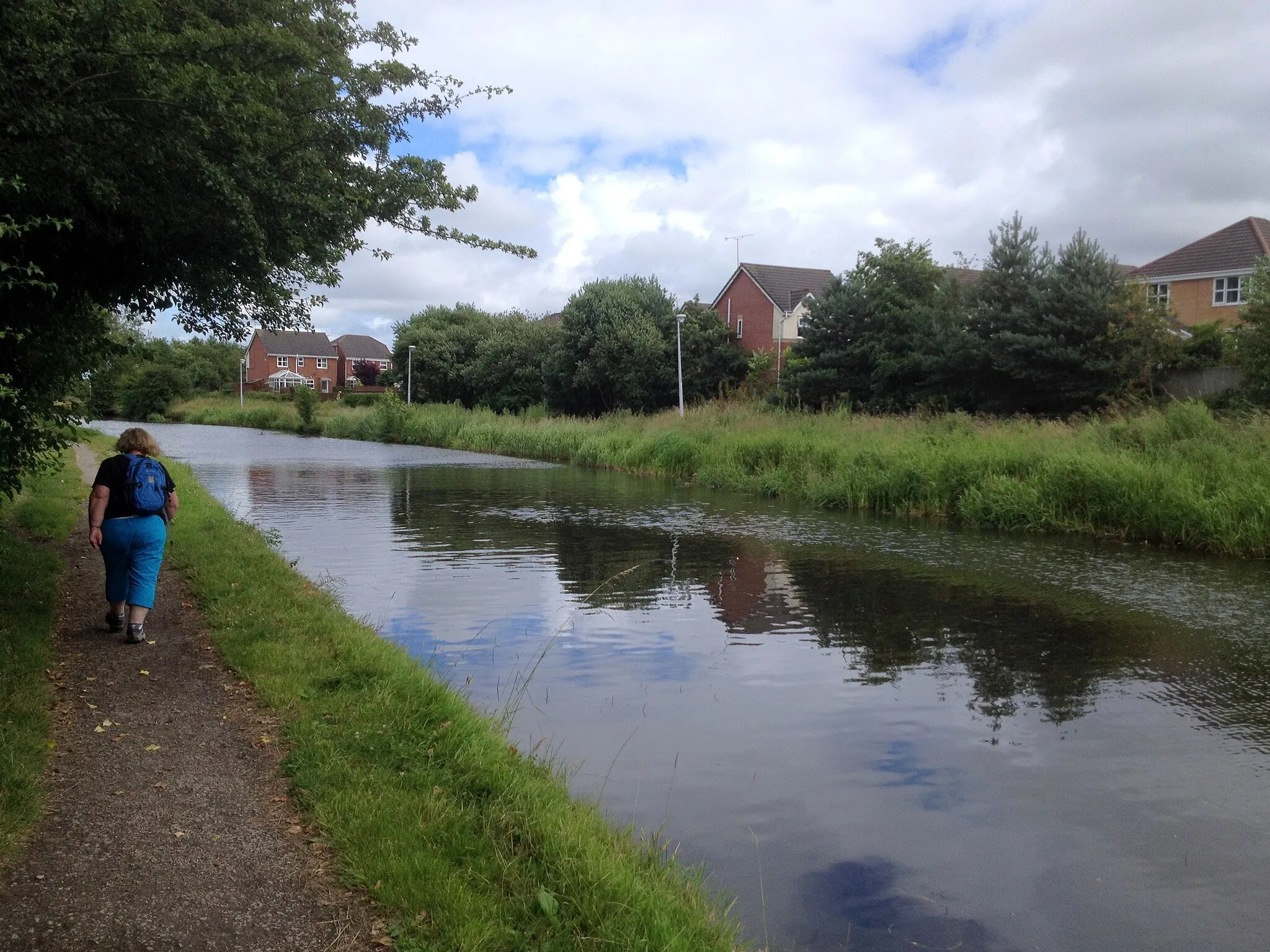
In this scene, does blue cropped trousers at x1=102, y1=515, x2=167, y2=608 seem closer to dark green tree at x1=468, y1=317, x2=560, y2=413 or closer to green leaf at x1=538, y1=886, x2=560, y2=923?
green leaf at x1=538, y1=886, x2=560, y2=923

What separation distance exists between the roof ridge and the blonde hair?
48.0m

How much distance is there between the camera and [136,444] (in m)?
8.55

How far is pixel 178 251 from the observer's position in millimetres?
9195

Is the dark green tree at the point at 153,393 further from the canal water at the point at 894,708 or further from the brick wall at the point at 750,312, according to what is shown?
the canal water at the point at 894,708

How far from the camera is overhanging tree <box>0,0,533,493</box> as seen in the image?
6836 millimetres

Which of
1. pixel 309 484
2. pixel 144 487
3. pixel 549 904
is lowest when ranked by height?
pixel 549 904

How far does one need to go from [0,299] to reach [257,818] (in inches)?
192

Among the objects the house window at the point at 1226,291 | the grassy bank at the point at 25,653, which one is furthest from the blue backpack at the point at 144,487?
the house window at the point at 1226,291

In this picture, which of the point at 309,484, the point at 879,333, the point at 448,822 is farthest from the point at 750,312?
the point at 448,822

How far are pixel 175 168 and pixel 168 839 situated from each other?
4.98m

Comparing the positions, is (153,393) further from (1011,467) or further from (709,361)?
(1011,467)

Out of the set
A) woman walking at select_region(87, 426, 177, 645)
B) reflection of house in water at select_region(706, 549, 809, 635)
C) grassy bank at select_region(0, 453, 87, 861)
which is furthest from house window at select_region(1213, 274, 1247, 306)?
woman walking at select_region(87, 426, 177, 645)

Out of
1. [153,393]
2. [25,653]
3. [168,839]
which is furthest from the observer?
[153,393]

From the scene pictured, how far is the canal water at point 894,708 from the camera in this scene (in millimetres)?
5379
